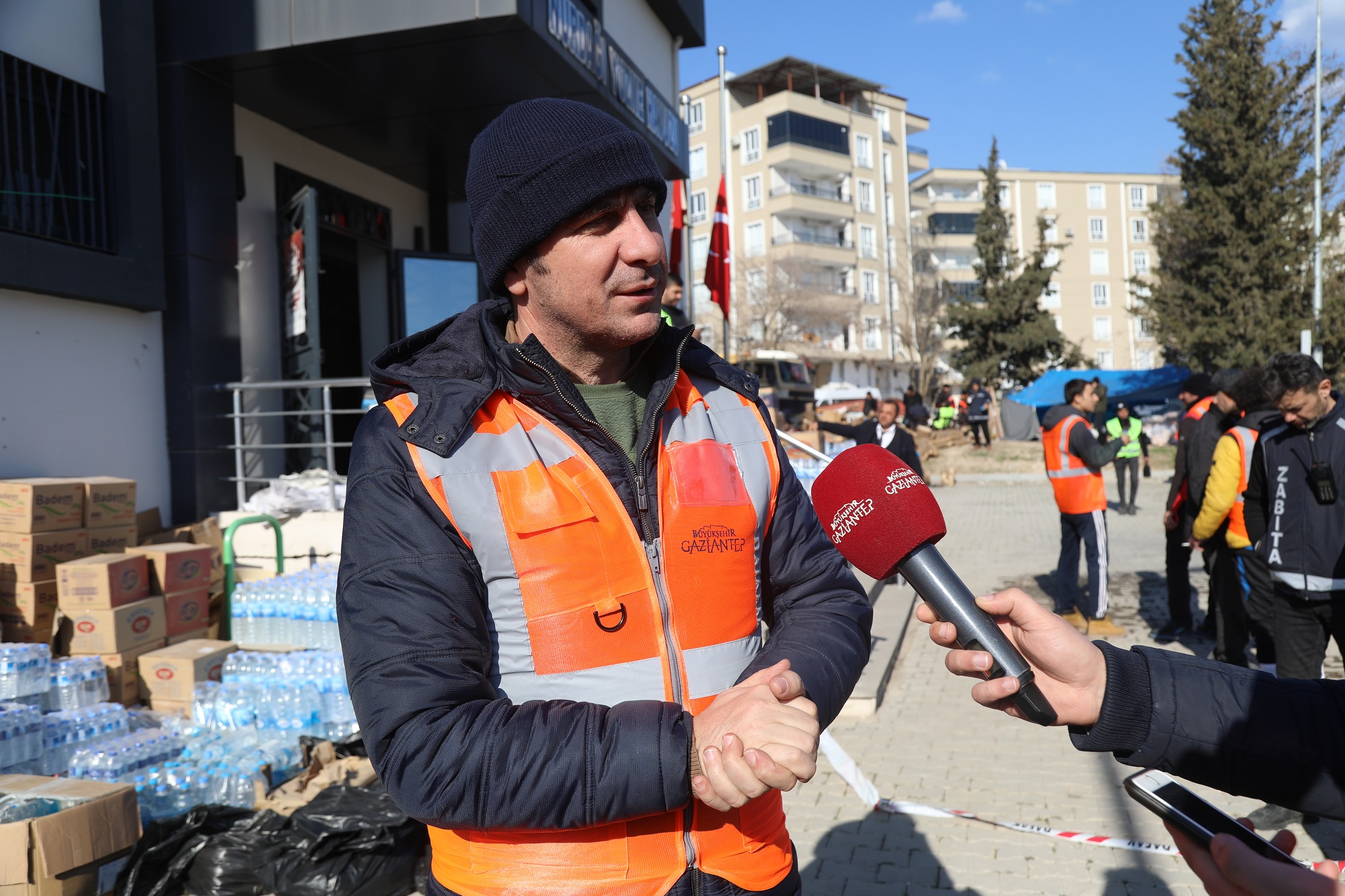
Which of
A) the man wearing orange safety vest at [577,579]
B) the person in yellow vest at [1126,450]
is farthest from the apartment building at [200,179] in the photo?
the person in yellow vest at [1126,450]

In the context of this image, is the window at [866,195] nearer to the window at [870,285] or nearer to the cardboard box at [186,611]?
the window at [870,285]

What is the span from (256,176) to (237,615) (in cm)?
468

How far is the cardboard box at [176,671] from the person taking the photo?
219 inches

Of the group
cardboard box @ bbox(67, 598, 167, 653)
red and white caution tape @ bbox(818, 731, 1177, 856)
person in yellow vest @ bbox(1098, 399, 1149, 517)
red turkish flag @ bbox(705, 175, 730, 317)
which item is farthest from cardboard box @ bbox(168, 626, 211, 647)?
person in yellow vest @ bbox(1098, 399, 1149, 517)

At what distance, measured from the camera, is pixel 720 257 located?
12906 mm

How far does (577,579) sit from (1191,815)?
1020mm

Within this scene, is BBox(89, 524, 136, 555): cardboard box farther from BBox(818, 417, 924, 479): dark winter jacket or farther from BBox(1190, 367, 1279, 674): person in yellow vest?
BBox(1190, 367, 1279, 674): person in yellow vest

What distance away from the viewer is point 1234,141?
2867 cm

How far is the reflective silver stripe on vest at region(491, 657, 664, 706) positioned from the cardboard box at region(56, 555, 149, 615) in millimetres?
4873

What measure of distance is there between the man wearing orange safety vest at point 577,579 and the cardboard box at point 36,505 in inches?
196

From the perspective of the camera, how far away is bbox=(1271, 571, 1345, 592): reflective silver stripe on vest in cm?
452

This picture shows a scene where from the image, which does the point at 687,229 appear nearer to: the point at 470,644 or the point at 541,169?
the point at 541,169

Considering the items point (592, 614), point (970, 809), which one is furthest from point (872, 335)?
point (592, 614)

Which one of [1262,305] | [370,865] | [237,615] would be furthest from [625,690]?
[1262,305]
